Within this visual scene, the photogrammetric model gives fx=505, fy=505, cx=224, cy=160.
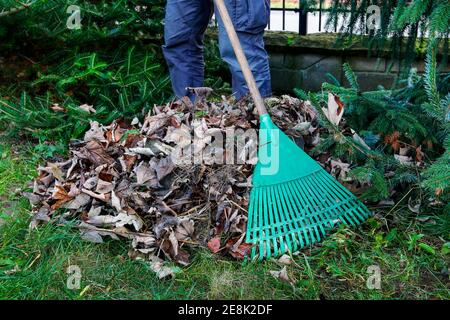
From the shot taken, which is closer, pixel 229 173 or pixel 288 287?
pixel 288 287

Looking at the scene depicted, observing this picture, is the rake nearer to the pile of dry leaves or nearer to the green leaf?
the pile of dry leaves

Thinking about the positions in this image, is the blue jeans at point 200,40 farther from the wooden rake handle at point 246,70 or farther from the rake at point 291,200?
the rake at point 291,200

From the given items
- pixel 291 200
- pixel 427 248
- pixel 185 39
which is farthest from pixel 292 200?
pixel 185 39

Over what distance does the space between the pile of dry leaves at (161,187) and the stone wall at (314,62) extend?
5.30 ft

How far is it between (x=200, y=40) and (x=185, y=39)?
0.14m

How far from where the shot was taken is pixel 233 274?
1883 millimetres

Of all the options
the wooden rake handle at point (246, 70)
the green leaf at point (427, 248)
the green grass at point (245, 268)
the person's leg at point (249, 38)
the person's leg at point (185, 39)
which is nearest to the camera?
the green grass at point (245, 268)

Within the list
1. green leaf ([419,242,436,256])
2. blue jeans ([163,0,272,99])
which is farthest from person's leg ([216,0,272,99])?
green leaf ([419,242,436,256])

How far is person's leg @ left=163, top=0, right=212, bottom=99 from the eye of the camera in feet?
9.96

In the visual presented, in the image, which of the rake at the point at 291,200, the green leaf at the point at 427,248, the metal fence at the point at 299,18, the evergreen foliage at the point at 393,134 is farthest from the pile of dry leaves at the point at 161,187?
the metal fence at the point at 299,18

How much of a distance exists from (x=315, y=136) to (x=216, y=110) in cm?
52

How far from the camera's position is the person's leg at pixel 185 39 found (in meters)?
3.04

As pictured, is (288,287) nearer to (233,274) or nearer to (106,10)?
(233,274)
